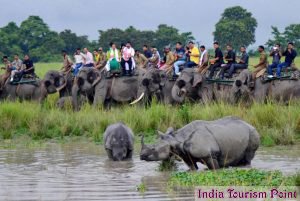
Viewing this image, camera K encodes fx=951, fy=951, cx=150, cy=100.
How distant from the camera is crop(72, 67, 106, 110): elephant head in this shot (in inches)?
1314

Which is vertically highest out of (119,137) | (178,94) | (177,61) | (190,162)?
(177,61)

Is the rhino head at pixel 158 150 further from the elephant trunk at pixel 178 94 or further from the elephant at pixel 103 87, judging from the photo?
the elephant at pixel 103 87

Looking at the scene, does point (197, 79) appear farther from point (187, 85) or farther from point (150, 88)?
point (150, 88)

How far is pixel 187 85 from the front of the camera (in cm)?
3123

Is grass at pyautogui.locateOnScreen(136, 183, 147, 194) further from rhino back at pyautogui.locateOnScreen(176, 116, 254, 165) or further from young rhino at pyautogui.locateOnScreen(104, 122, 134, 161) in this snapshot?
young rhino at pyautogui.locateOnScreen(104, 122, 134, 161)

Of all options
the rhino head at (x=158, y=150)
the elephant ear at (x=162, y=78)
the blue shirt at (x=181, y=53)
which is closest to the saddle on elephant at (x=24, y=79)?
the blue shirt at (x=181, y=53)

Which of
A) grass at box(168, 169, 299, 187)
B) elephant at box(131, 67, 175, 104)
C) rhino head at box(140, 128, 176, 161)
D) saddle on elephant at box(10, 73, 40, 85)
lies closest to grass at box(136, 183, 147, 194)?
grass at box(168, 169, 299, 187)

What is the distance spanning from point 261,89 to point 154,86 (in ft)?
12.2

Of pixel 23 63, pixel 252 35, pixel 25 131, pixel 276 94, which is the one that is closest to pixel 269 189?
pixel 25 131

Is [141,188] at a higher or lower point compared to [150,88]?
lower

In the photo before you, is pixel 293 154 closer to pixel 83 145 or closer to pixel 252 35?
pixel 83 145

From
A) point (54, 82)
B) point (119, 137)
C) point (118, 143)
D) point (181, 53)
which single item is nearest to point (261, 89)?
point (181, 53)

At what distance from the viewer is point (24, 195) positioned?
14922mm

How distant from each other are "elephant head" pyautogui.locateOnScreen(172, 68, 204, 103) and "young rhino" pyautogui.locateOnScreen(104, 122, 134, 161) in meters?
11.2
